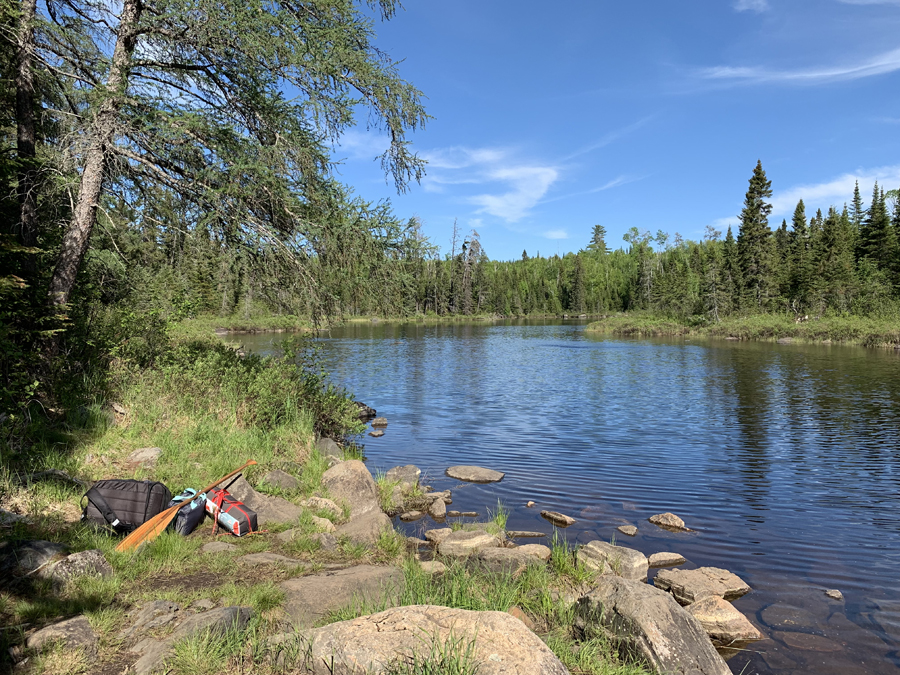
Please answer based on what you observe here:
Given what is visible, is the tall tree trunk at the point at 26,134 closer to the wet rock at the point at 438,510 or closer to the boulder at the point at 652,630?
the wet rock at the point at 438,510

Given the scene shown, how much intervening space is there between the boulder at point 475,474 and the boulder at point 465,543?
3.46 meters

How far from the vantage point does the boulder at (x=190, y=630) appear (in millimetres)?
3633

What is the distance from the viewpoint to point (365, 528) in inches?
281

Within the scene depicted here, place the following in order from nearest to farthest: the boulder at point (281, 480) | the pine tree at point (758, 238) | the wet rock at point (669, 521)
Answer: the boulder at point (281, 480)
the wet rock at point (669, 521)
the pine tree at point (758, 238)

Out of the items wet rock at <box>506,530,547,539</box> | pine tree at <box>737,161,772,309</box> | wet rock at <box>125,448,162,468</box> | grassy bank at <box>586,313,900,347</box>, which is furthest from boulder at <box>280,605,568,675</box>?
pine tree at <box>737,161,772,309</box>

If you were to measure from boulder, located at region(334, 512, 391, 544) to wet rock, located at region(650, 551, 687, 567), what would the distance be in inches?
153

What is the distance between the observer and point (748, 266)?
6312cm

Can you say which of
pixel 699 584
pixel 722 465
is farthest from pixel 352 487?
pixel 722 465

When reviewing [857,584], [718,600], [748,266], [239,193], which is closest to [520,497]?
[718,600]

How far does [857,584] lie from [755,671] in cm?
303

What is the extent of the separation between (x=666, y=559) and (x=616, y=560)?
3.63 feet

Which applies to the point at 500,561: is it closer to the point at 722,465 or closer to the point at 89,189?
the point at 89,189

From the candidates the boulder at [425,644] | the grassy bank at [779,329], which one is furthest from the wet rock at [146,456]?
the grassy bank at [779,329]

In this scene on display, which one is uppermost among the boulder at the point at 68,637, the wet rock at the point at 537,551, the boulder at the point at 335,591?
the boulder at the point at 68,637
